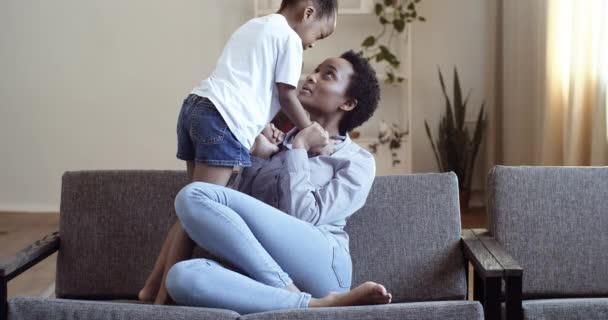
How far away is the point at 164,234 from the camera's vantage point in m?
2.15

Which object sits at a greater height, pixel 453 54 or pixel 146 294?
pixel 453 54

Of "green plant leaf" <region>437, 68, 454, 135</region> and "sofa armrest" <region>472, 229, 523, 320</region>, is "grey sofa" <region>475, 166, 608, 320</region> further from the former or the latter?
"green plant leaf" <region>437, 68, 454, 135</region>

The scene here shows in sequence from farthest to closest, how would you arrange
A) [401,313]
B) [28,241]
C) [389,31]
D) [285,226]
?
[389,31], [28,241], [285,226], [401,313]

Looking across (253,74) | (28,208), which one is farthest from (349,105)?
(28,208)

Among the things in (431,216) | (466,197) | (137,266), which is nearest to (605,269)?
(431,216)

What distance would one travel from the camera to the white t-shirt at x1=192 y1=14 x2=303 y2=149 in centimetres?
214

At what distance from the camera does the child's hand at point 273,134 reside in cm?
227

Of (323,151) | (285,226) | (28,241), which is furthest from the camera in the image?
(28,241)

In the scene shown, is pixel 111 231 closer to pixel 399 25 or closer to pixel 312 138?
pixel 312 138

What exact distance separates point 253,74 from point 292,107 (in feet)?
0.48

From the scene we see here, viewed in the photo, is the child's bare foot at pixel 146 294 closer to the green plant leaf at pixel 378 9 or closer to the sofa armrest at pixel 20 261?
the sofa armrest at pixel 20 261

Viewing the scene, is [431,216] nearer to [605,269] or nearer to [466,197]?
[605,269]

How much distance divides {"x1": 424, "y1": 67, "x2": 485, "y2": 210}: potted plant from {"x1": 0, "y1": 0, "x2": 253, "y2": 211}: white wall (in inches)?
56.6

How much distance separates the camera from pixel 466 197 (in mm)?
4855
